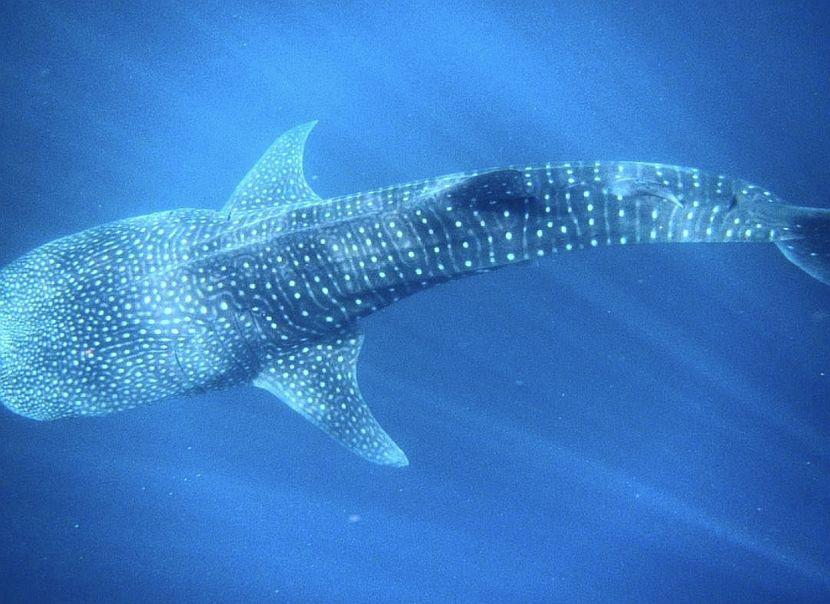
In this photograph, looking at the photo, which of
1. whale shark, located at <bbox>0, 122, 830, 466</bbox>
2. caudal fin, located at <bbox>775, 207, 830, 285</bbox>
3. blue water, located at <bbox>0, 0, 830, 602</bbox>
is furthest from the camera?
blue water, located at <bbox>0, 0, 830, 602</bbox>

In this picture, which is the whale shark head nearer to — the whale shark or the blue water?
the whale shark

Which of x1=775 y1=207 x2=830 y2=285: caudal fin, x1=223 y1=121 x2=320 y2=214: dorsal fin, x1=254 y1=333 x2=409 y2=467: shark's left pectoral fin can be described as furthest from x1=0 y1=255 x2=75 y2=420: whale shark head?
x1=775 y1=207 x2=830 y2=285: caudal fin

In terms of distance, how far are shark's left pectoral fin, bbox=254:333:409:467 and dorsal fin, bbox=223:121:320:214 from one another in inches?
60.0

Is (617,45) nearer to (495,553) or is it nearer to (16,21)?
(16,21)

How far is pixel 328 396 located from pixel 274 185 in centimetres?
215

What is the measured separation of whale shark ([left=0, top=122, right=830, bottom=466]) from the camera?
436cm

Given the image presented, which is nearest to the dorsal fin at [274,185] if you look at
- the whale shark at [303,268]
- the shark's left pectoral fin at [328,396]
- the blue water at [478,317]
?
the whale shark at [303,268]

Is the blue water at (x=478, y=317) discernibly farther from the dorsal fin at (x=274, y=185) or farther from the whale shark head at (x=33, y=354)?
the whale shark head at (x=33, y=354)

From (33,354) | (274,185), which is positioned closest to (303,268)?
(274,185)

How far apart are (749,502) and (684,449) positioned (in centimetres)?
218

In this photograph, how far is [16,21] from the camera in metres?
6.79

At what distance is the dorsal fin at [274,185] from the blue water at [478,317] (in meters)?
2.22

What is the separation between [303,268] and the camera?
15.1 feet

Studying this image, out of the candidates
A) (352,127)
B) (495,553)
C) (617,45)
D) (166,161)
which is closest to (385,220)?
(352,127)
